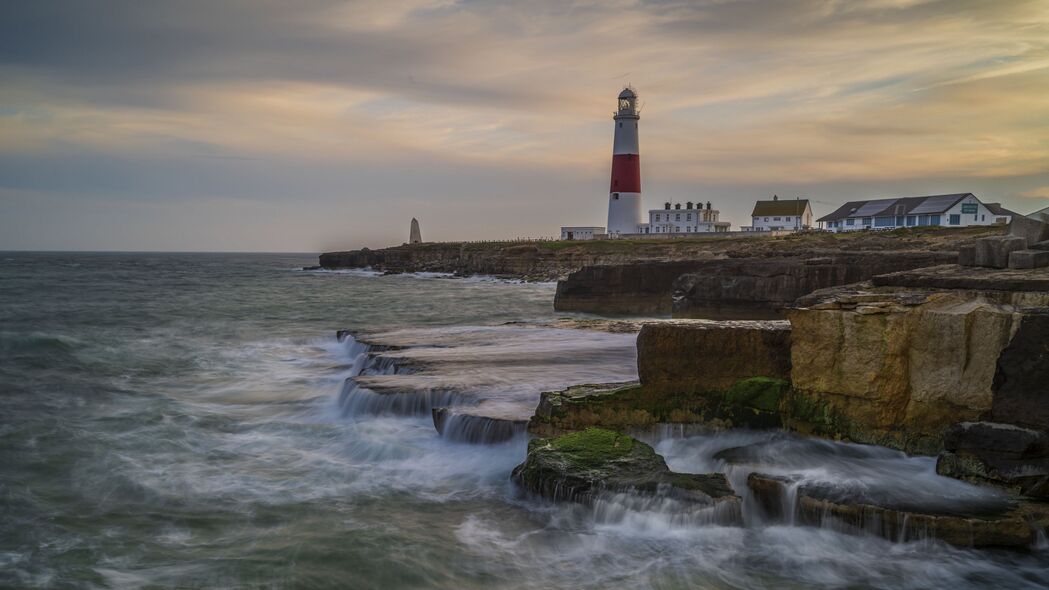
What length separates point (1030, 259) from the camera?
8.41 metres

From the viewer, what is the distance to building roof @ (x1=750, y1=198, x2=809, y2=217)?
66.9m

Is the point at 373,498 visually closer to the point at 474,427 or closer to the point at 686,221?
the point at 474,427

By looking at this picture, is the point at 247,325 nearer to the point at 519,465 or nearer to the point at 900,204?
the point at 519,465

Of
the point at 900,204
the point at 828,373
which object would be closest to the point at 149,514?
→ the point at 828,373

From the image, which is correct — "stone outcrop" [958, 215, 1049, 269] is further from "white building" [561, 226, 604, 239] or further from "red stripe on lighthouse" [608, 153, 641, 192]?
"white building" [561, 226, 604, 239]

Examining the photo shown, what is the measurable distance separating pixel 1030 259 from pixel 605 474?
534 centimetres

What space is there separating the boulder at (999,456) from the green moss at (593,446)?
297 cm

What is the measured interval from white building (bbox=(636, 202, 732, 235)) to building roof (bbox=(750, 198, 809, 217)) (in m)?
3.42

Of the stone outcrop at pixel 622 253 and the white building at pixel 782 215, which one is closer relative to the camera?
the stone outcrop at pixel 622 253

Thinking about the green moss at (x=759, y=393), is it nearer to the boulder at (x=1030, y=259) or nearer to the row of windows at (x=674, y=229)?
the boulder at (x=1030, y=259)

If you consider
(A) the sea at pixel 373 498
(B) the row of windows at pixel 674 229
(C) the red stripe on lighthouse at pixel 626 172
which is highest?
(C) the red stripe on lighthouse at pixel 626 172

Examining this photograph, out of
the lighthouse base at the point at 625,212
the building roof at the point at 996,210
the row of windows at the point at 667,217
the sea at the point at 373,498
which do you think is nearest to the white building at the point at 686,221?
the row of windows at the point at 667,217

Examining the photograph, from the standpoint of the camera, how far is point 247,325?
1044 inches

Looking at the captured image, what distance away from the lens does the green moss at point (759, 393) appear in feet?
29.5
